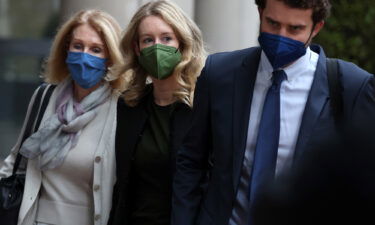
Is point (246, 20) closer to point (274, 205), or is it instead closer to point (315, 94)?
point (315, 94)

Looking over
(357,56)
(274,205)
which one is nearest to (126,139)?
(274,205)

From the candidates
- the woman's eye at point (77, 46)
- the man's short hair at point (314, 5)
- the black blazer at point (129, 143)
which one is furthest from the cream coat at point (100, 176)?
the man's short hair at point (314, 5)

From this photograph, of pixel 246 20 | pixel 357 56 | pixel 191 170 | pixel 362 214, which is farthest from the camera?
pixel 357 56

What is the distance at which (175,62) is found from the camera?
3926 mm

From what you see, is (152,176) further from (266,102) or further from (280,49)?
(280,49)

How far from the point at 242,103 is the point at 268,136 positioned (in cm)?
21

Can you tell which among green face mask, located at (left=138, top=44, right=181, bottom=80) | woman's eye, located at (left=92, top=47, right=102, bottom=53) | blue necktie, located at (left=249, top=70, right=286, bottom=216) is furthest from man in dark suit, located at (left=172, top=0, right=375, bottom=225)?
woman's eye, located at (left=92, top=47, right=102, bottom=53)

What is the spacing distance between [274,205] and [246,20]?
6195 mm

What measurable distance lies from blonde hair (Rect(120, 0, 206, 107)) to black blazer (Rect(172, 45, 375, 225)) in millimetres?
580

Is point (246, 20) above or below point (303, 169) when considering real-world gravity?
below

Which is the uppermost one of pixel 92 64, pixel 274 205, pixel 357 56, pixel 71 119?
pixel 274 205

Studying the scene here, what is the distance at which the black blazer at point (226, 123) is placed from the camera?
284cm

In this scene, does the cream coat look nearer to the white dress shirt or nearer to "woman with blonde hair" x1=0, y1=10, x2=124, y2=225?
"woman with blonde hair" x1=0, y1=10, x2=124, y2=225

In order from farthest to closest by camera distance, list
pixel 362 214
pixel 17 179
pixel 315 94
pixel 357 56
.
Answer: pixel 357 56, pixel 17 179, pixel 315 94, pixel 362 214
